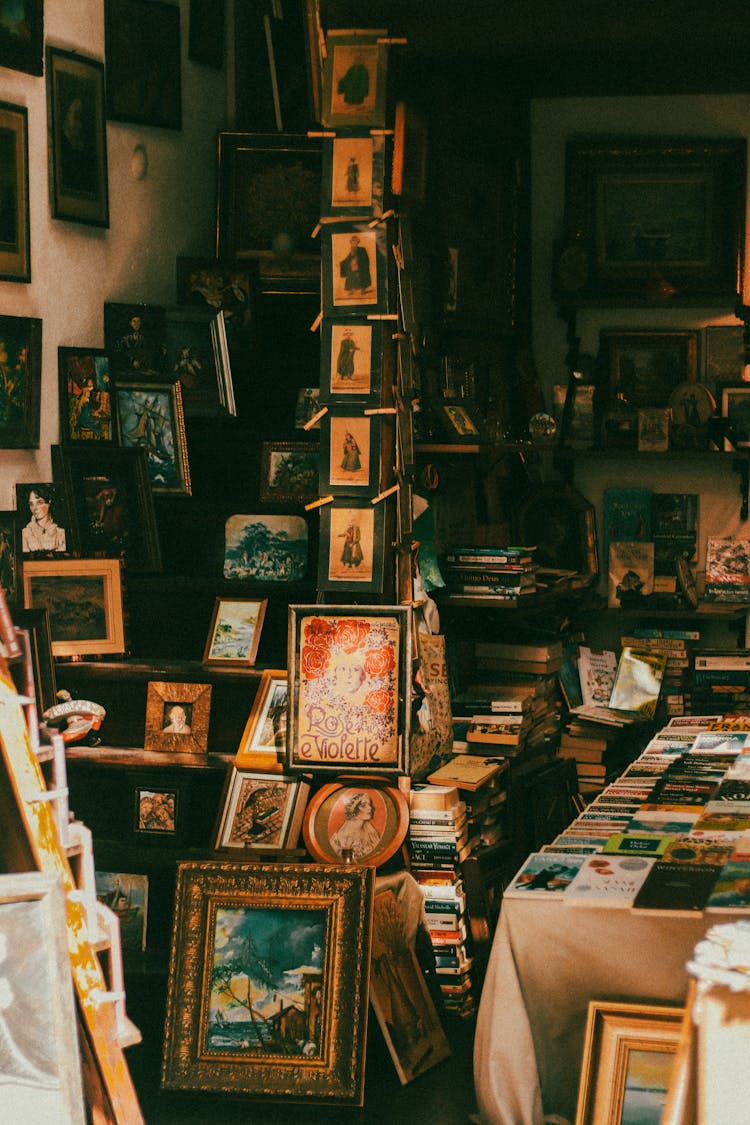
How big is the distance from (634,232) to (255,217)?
5.30 feet

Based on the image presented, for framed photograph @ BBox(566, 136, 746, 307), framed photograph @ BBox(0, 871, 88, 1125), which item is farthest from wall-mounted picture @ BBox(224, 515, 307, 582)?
framed photograph @ BBox(0, 871, 88, 1125)

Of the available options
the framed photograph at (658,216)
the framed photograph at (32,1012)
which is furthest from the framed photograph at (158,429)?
the framed photograph at (32,1012)

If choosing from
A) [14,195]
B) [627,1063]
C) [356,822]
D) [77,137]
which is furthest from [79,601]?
[627,1063]

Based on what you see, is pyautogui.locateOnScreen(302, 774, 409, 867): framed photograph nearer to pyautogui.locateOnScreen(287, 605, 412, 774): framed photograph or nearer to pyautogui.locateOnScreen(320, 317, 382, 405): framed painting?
pyautogui.locateOnScreen(287, 605, 412, 774): framed photograph

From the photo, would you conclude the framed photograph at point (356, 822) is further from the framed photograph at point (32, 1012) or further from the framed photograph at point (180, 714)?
the framed photograph at point (32, 1012)

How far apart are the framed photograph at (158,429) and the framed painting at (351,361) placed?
3.03 ft

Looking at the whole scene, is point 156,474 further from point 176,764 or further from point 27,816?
point 27,816

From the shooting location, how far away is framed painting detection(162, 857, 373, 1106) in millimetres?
3891

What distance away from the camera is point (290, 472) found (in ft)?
16.9

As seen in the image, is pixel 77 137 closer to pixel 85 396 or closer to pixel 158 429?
pixel 85 396

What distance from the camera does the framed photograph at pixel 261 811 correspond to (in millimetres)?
4410

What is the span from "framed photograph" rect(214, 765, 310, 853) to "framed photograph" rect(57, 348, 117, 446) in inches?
50.4

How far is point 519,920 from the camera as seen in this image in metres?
3.31

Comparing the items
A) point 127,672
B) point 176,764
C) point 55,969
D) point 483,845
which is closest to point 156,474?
point 127,672
